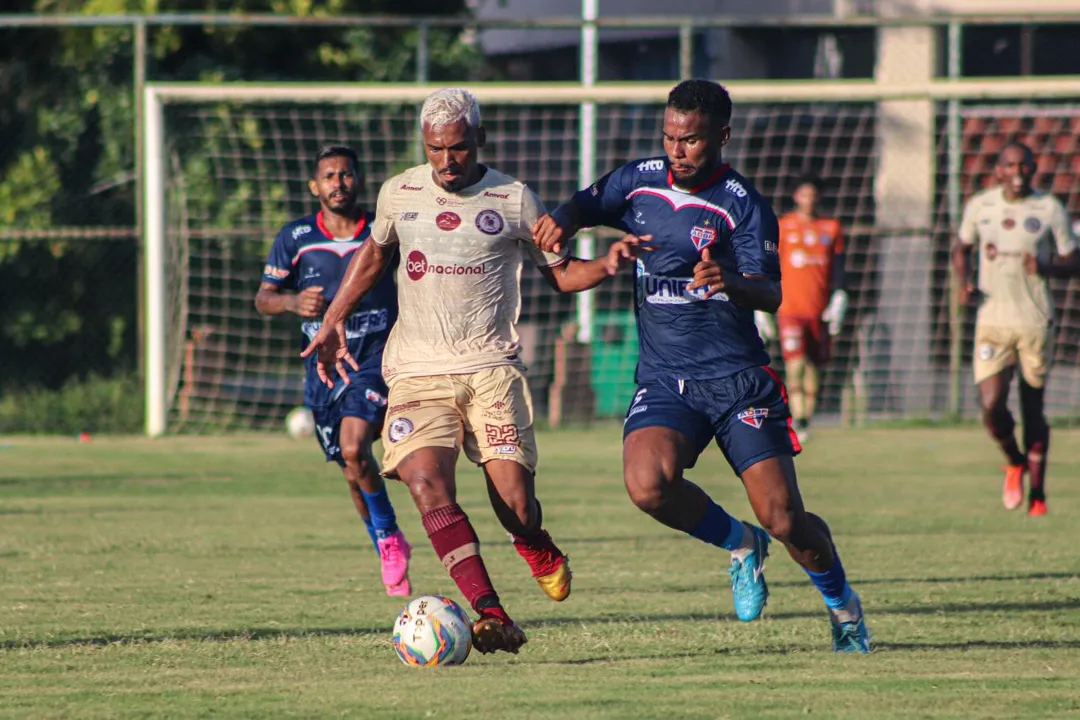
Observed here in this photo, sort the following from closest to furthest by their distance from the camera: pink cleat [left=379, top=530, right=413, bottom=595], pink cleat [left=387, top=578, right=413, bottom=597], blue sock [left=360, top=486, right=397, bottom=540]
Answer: pink cleat [left=387, top=578, right=413, bottom=597], pink cleat [left=379, top=530, right=413, bottom=595], blue sock [left=360, top=486, right=397, bottom=540]

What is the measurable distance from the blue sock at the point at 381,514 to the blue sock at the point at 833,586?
8.38 feet

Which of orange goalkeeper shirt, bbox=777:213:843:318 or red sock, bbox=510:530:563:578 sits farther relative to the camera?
orange goalkeeper shirt, bbox=777:213:843:318

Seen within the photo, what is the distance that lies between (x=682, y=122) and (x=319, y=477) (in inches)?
303

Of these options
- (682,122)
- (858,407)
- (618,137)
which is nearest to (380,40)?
(618,137)

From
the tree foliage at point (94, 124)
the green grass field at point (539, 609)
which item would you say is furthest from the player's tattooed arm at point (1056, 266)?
the tree foliage at point (94, 124)

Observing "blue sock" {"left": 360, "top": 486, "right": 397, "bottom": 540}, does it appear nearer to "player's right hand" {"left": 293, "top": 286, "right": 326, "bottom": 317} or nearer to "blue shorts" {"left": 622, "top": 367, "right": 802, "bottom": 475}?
"player's right hand" {"left": 293, "top": 286, "right": 326, "bottom": 317}

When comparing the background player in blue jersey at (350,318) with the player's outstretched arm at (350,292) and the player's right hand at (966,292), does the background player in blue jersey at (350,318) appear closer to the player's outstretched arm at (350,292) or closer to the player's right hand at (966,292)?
the player's outstretched arm at (350,292)

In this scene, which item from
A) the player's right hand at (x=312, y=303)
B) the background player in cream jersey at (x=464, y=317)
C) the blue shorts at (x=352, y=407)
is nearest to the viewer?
the background player in cream jersey at (x=464, y=317)

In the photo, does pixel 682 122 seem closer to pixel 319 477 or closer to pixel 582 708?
pixel 582 708

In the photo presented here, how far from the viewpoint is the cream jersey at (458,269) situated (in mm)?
6574

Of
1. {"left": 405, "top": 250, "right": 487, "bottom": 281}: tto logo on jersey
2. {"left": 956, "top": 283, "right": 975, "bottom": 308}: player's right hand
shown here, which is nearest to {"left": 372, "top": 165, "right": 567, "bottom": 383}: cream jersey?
{"left": 405, "top": 250, "right": 487, "bottom": 281}: tto logo on jersey

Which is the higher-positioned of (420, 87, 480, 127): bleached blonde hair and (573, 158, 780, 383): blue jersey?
(420, 87, 480, 127): bleached blonde hair

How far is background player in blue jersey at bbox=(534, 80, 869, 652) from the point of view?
20.9 feet

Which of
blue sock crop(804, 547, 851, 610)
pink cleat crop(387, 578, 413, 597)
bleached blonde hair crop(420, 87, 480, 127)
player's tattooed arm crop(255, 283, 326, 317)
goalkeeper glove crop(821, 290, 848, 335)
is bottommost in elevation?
pink cleat crop(387, 578, 413, 597)
